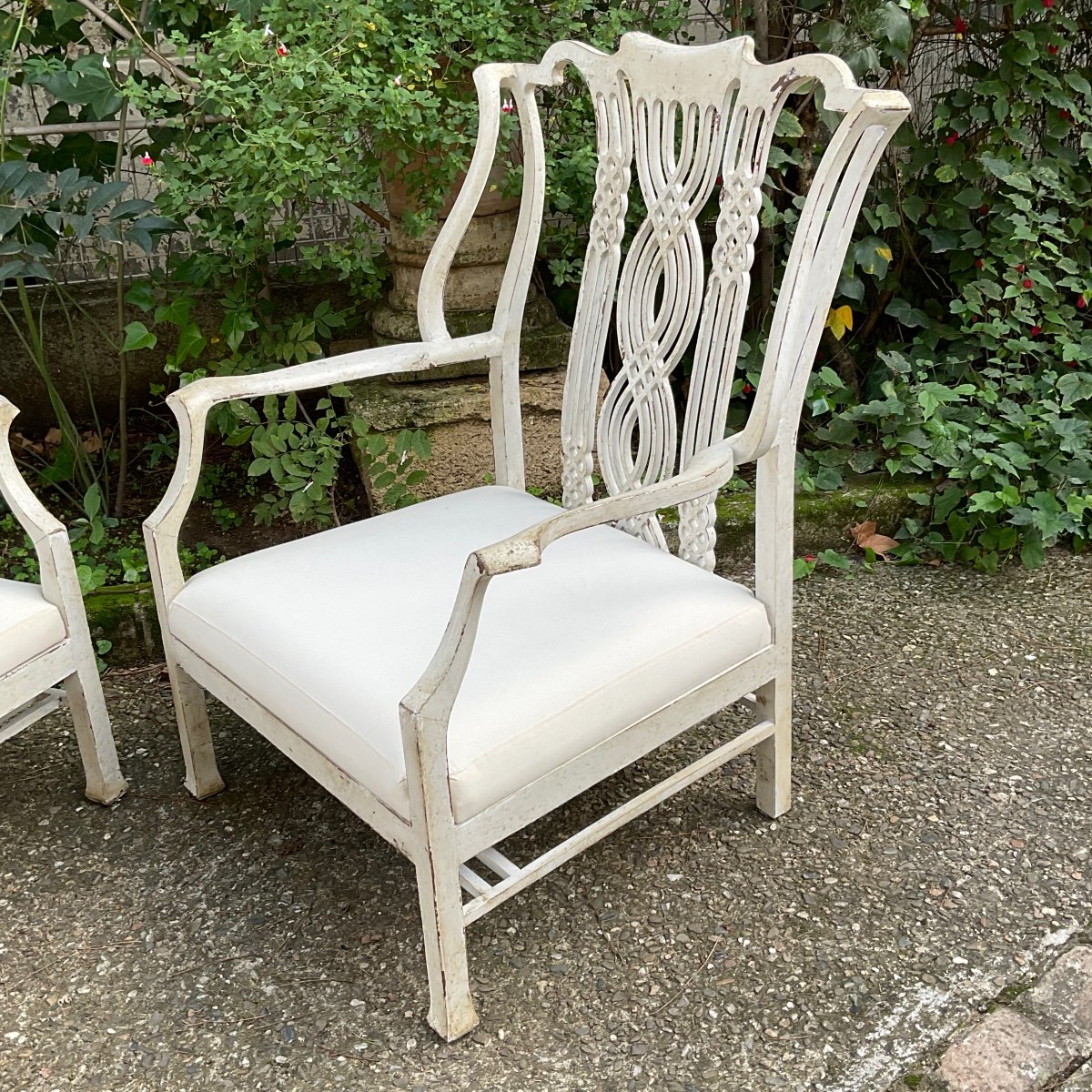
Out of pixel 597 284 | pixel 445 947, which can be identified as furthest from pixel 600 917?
pixel 597 284

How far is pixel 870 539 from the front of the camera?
2.97 meters

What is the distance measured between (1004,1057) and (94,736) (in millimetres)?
1563

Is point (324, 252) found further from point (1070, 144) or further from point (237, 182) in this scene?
point (1070, 144)

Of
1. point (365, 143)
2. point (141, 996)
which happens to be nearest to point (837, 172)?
point (365, 143)

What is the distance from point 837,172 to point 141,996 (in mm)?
1572

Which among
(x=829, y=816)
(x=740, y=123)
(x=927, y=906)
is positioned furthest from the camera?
(x=829, y=816)

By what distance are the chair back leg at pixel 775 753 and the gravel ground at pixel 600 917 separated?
0.05 metres

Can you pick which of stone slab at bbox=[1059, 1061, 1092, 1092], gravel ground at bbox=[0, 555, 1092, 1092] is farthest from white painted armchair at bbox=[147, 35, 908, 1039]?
stone slab at bbox=[1059, 1061, 1092, 1092]

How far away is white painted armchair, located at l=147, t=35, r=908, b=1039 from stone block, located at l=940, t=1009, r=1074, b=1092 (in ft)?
1.72

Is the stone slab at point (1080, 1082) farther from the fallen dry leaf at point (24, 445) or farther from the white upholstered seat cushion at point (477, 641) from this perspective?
the fallen dry leaf at point (24, 445)

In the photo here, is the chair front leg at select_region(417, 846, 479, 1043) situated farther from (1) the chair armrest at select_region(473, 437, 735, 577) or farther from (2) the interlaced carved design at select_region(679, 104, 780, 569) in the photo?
(2) the interlaced carved design at select_region(679, 104, 780, 569)

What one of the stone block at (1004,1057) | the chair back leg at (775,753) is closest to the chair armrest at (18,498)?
the chair back leg at (775,753)

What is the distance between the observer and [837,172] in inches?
64.1

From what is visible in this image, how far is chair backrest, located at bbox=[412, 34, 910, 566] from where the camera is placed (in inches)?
65.6
